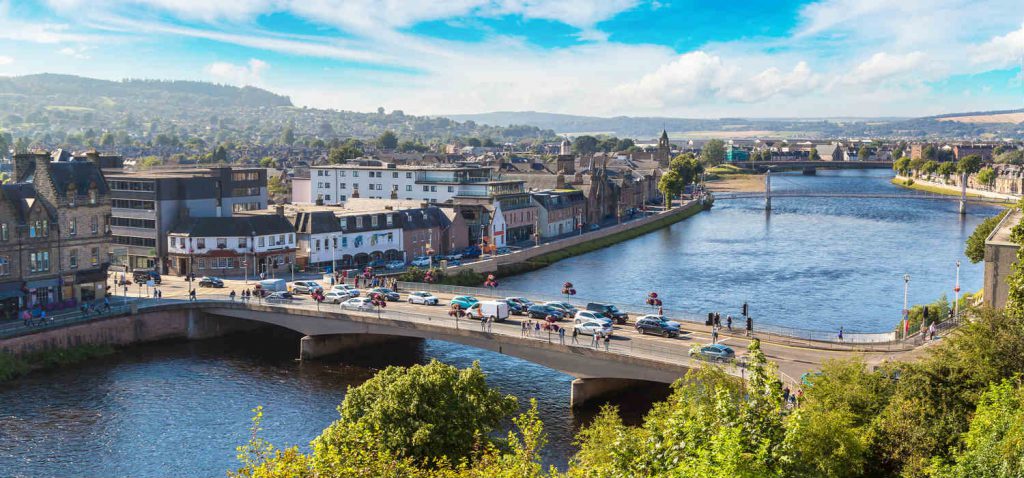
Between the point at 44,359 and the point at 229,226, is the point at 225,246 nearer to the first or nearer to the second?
the point at 229,226

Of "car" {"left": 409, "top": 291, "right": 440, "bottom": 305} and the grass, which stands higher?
"car" {"left": 409, "top": 291, "right": 440, "bottom": 305}

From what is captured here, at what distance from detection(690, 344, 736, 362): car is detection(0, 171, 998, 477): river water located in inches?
163

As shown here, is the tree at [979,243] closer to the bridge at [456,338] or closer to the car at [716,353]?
the bridge at [456,338]

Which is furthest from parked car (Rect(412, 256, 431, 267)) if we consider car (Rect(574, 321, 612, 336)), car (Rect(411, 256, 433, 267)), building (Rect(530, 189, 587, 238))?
car (Rect(574, 321, 612, 336))

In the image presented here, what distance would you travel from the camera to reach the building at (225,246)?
69750 millimetres

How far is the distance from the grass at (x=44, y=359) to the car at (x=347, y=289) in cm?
1340

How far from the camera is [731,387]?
88.7 feet

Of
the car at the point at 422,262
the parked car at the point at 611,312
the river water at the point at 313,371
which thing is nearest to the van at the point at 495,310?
the river water at the point at 313,371

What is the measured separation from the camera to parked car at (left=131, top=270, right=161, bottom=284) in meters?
65.1

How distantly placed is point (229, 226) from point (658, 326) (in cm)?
3714

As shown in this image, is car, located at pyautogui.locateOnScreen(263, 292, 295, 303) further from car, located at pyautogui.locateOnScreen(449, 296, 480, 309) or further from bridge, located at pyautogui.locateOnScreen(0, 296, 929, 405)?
car, located at pyautogui.locateOnScreen(449, 296, 480, 309)

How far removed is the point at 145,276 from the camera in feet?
221

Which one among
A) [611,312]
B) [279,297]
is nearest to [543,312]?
[611,312]

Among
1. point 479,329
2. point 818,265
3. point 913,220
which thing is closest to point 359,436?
point 479,329
